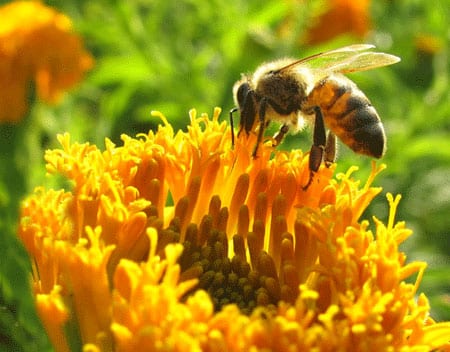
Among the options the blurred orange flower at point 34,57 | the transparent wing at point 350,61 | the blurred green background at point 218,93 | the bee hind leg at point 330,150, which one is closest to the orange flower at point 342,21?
the blurred green background at point 218,93

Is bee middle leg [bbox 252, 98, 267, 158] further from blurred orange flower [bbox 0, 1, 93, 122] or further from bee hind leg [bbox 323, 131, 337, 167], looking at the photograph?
blurred orange flower [bbox 0, 1, 93, 122]

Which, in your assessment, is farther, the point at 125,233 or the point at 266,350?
the point at 125,233

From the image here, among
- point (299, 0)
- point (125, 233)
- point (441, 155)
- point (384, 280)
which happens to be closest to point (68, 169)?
point (125, 233)

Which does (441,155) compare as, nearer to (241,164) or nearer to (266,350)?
(241,164)

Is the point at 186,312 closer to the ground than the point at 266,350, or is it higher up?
higher up

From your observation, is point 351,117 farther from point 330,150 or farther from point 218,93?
point 218,93

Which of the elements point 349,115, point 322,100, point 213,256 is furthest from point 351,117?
point 213,256
